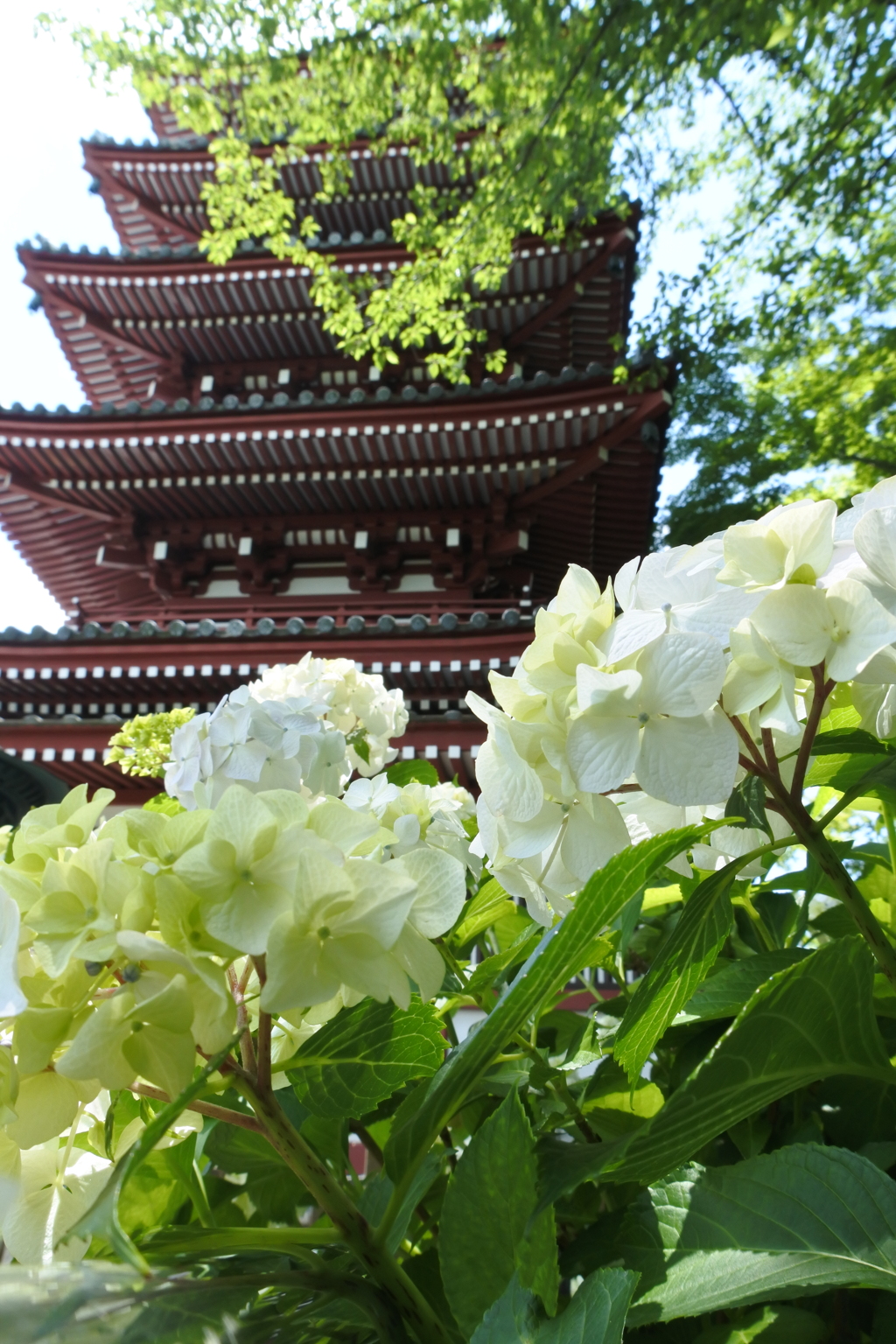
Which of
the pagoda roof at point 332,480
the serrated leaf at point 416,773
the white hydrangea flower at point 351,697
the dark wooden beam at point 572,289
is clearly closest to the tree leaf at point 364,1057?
the serrated leaf at point 416,773

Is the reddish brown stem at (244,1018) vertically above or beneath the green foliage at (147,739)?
beneath

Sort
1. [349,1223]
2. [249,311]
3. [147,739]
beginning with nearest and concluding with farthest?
1. [349,1223]
2. [147,739]
3. [249,311]

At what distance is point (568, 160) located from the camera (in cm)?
508

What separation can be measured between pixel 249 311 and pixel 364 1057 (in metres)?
7.68

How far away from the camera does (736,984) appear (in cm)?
50

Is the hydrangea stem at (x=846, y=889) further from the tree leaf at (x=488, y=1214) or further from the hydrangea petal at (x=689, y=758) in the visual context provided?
the tree leaf at (x=488, y=1214)

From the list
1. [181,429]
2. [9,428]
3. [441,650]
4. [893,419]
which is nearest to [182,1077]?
[441,650]

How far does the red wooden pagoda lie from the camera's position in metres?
5.43

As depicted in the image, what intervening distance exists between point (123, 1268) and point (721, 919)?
0.30m

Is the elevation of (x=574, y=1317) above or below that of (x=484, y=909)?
below

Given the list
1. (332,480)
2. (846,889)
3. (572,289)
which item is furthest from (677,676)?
(572,289)

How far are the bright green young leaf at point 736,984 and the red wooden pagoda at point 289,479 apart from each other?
4.48 m

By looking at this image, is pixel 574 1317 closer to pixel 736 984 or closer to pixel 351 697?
pixel 736 984

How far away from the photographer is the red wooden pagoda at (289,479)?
543 centimetres
